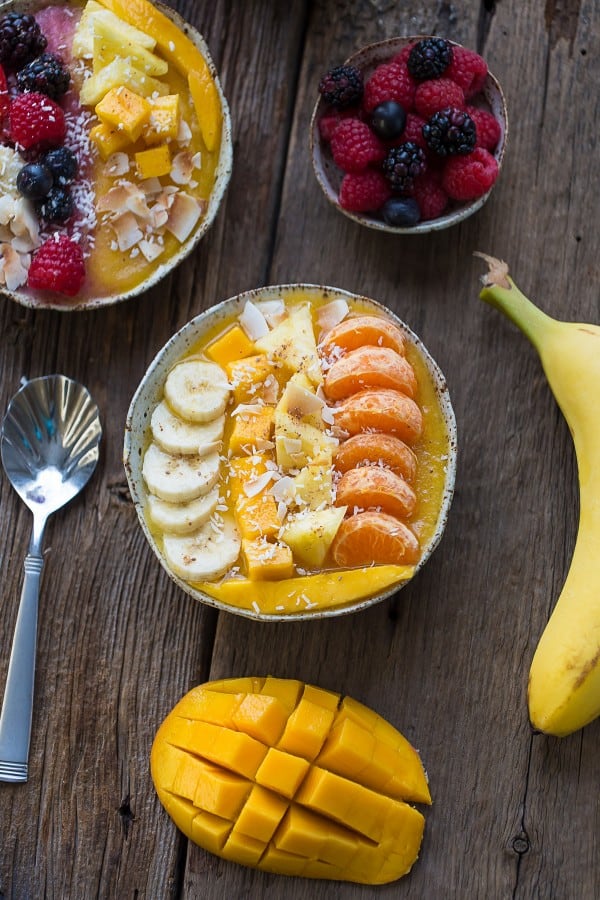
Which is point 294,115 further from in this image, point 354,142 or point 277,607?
point 277,607

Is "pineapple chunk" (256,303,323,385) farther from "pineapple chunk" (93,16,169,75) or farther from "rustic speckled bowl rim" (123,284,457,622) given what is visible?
"pineapple chunk" (93,16,169,75)

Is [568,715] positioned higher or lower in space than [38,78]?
lower

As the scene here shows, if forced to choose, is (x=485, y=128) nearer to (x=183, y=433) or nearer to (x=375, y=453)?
(x=375, y=453)

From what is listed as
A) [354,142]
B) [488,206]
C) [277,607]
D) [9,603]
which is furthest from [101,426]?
[488,206]

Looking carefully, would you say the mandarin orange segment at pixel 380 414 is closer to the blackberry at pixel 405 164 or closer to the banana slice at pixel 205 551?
the banana slice at pixel 205 551

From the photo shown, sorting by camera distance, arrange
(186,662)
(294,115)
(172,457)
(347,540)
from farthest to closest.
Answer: (294,115) → (186,662) → (172,457) → (347,540)

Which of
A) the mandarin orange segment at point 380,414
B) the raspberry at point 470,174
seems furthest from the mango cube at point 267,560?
the raspberry at point 470,174
